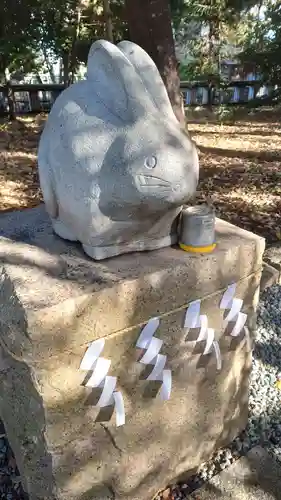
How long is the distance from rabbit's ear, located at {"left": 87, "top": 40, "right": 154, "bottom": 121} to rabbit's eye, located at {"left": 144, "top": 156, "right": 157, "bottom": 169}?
16 centimetres

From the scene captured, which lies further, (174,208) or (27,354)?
(174,208)

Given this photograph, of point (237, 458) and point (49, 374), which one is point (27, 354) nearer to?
point (49, 374)

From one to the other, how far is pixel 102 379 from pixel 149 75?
1.19m

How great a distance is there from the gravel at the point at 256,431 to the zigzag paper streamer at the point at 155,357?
62 centimetres

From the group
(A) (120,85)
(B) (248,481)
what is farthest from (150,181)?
(B) (248,481)

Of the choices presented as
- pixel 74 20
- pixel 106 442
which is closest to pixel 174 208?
pixel 106 442

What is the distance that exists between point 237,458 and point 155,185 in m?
1.61

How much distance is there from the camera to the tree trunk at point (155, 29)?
4.73 metres

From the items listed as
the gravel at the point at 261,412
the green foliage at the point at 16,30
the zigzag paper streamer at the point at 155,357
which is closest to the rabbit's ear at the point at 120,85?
the zigzag paper streamer at the point at 155,357

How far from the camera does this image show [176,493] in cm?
213

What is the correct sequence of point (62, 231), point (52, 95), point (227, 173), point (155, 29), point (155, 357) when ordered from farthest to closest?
point (52, 95)
point (227, 173)
point (155, 29)
point (62, 231)
point (155, 357)

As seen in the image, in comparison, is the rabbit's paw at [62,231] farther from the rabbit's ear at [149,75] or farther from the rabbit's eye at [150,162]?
the rabbit's ear at [149,75]

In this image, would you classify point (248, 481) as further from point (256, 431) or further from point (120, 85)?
point (120, 85)

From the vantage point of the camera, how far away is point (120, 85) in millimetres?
1519
